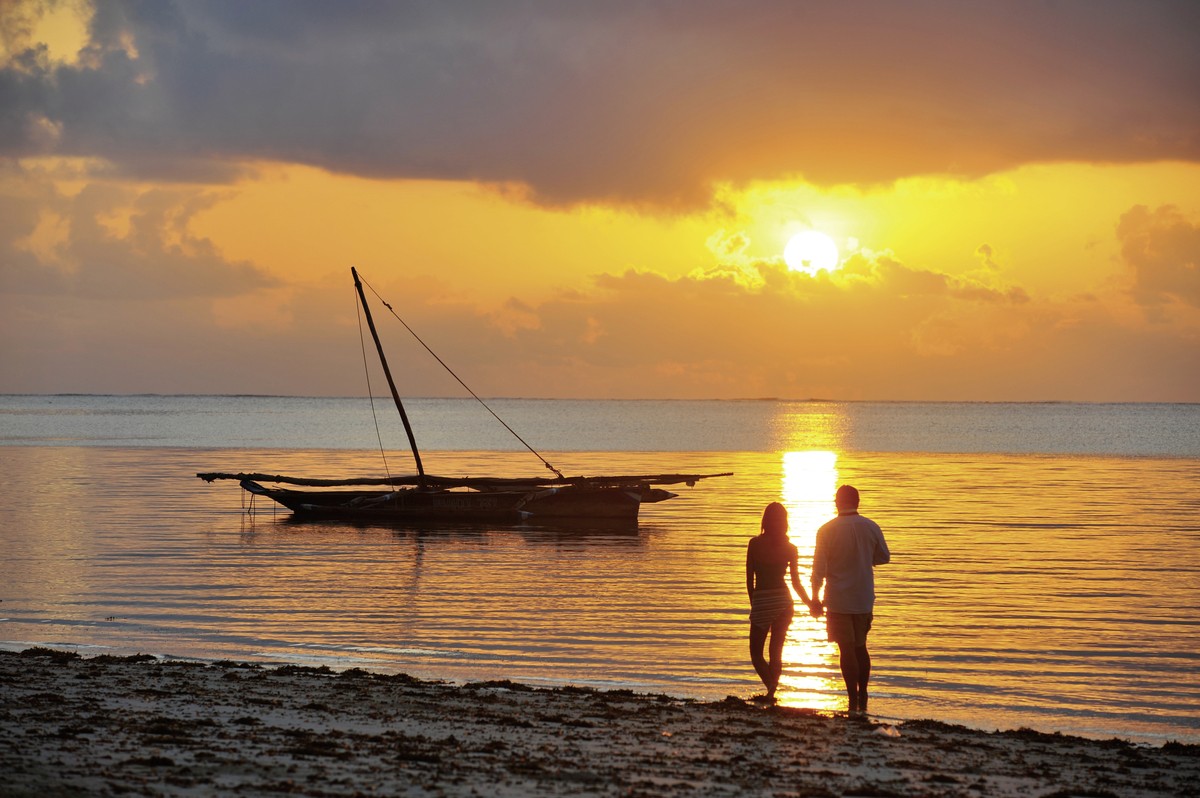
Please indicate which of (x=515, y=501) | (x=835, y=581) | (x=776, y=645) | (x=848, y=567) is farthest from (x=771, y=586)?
(x=515, y=501)

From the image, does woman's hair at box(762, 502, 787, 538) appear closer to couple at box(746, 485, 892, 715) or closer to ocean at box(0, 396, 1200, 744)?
couple at box(746, 485, 892, 715)

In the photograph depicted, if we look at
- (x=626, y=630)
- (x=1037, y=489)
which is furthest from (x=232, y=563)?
(x=1037, y=489)

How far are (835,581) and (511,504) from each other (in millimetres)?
29580

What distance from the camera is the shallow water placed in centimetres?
1670

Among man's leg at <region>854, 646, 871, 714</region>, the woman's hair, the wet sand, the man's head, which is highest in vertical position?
the man's head

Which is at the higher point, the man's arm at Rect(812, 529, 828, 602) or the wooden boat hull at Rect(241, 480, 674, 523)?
the wooden boat hull at Rect(241, 480, 674, 523)

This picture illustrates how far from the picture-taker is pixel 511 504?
41.6 metres

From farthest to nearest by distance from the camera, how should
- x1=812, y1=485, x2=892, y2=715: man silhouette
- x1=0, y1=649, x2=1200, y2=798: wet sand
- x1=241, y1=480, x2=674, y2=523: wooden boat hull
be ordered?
x1=241, y1=480, x2=674, y2=523: wooden boat hull < x1=812, y1=485, x2=892, y2=715: man silhouette < x1=0, y1=649, x2=1200, y2=798: wet sand

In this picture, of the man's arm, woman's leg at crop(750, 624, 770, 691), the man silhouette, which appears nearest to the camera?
the man silhouette

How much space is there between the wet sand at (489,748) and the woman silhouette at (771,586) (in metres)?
0.65

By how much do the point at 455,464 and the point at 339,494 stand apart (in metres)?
31.3

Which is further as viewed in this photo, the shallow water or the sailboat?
the sailboat

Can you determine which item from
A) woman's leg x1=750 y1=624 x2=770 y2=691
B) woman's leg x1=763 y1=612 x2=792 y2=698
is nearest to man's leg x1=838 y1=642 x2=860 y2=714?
woman's leg x1=763 y1=612 x2=792 y2=698

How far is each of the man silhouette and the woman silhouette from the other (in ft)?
1.24
